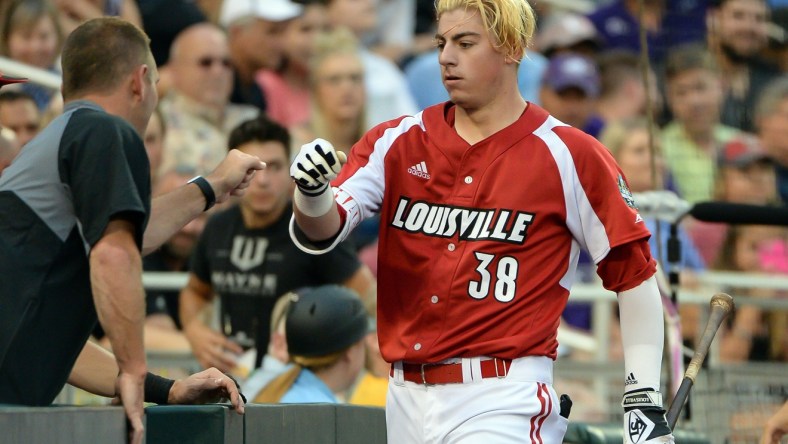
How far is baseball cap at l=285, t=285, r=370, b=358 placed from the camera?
6312mm

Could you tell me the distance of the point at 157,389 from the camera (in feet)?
15.1

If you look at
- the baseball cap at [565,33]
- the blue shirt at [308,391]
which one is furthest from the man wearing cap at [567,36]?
the blue shirt at [308,391]

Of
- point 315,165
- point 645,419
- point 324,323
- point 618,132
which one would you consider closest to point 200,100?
point 618,132

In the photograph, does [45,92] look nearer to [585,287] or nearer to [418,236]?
[585,287]

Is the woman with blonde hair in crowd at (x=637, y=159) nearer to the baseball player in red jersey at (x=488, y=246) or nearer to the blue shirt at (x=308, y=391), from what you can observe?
the blue shirt at (x=308, y=391)

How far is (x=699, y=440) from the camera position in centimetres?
613

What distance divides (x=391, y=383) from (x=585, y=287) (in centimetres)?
447

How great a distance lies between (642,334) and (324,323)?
2.09m

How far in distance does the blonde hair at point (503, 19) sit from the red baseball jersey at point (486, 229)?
9.3 inches

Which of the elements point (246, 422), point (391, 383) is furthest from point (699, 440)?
point (246, 422)

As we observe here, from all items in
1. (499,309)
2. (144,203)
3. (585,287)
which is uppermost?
(144,203)

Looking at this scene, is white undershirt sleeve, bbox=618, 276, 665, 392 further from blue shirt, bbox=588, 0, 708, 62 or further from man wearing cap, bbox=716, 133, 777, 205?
blue shirt, bbox=588, 0, 708, 62

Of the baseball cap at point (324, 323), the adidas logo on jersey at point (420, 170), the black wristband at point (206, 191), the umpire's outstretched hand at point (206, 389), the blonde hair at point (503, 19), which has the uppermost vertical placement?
the blonde hair at point (503, 19)

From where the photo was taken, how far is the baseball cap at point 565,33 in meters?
12.1
